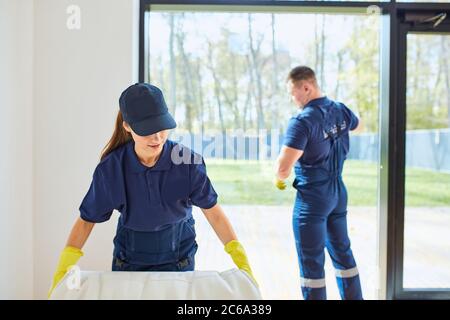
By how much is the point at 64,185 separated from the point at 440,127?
75.2 inches

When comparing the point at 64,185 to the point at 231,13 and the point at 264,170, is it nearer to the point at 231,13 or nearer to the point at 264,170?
the point at 264,170

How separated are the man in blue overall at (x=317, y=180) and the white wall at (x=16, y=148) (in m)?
1.16

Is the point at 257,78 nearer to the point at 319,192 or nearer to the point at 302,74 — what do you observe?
the point at 302,74

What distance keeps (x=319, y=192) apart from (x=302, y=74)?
58cm

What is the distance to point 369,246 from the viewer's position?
6.78 ft

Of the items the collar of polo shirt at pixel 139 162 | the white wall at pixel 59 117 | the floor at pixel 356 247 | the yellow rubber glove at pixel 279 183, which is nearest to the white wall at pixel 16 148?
the white wall at pixel 59 117

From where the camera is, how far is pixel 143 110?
4.00ft

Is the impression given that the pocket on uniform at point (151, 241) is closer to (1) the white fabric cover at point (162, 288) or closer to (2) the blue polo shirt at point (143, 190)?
(2) the blue polo shirt at point (143, 190)

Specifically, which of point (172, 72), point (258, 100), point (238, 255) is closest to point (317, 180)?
point (258, 100)

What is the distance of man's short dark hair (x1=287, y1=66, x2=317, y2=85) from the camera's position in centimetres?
191

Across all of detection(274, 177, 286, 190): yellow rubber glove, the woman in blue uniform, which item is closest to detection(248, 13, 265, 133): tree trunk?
detection(274, 177, 286, 190): yellow rubber glove
